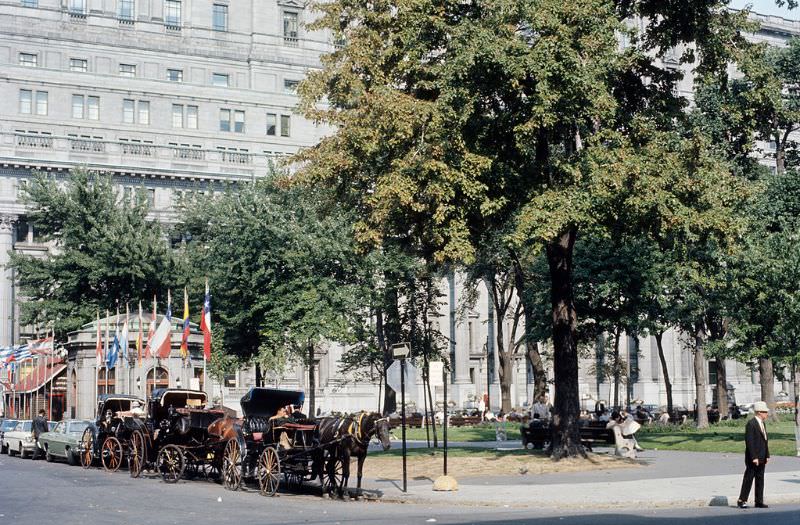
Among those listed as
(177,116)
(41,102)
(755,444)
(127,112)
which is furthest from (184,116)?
(755,444)

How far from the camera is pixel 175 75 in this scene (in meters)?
95.8

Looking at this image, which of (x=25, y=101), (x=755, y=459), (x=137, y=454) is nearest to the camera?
(x=755, y=459)

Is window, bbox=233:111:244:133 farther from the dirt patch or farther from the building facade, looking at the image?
the dirt patch

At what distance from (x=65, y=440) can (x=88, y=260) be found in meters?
27.8

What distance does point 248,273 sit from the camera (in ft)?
181

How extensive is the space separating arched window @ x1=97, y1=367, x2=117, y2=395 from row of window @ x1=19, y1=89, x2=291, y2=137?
39.1 meters

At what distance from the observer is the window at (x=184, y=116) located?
308 ft

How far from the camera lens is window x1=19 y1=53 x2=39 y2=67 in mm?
90688

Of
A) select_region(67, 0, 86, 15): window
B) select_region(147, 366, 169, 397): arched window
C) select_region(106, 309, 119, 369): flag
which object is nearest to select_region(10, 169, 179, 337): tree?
select_region(147, 366, 169, 397): arched window

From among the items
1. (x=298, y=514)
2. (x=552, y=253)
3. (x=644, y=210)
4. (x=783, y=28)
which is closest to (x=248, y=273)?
(x=552, y=253)

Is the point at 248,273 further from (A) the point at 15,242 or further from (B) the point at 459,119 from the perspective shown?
(A) the point at 15,242

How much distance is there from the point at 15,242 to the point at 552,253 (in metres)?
63.9

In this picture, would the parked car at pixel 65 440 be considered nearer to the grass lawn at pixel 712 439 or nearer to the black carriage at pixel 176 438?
the black carriage at pixel 176 438

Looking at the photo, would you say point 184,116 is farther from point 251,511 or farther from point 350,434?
point 251,511
